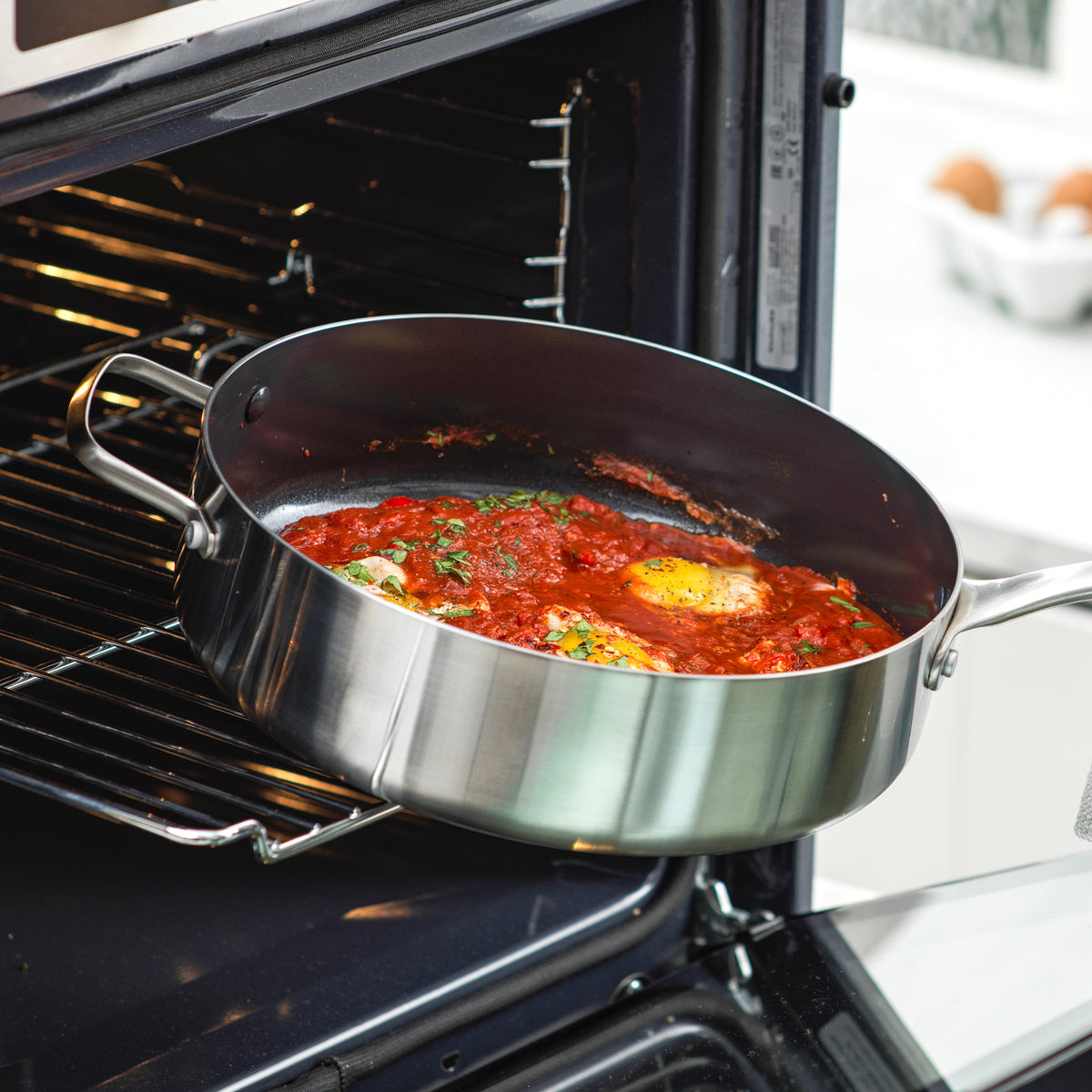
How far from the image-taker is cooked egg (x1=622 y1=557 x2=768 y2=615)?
1.10 m

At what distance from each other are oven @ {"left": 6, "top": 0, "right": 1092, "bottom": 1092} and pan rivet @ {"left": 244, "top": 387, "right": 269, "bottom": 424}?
0.57 ft

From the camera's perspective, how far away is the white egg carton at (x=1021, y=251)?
2.67 metres

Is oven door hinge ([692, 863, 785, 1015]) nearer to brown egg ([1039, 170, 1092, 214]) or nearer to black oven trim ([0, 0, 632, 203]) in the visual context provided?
black oven trim ([0, 0, 632, 203])

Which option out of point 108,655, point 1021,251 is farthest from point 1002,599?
point 1021,251

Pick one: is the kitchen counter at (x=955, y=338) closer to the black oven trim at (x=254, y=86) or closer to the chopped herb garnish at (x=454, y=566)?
the chopped herb garnish at (x=454, y=566)

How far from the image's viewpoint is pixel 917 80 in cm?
298

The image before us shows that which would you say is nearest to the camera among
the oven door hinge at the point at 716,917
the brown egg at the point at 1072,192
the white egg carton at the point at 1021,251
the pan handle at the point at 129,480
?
the pan handle at the point at 129,480

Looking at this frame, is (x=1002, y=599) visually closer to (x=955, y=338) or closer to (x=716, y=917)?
(x=716, y=917)

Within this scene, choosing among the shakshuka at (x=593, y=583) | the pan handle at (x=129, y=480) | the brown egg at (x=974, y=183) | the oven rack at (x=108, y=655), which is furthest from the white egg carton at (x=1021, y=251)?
the pan handle at (x=129, y=480)

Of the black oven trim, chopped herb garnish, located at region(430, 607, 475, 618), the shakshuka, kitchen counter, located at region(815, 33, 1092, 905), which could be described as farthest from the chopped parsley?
kitchen counter, located at region(815, 33, 1092, 905)

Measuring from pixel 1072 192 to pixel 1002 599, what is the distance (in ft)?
7.73

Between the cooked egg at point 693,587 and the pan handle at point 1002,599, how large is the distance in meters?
0.23

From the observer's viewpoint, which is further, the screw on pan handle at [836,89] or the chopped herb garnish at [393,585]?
the screw on pan handle at [836,89]

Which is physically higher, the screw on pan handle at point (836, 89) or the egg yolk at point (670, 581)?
the screw on pan handle at point (836, 89)
